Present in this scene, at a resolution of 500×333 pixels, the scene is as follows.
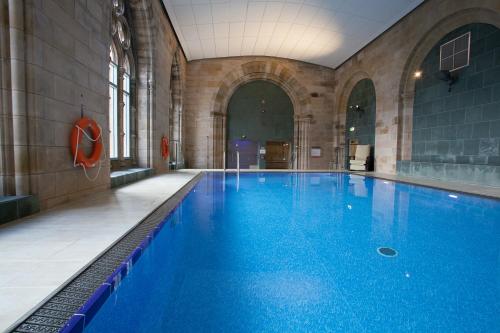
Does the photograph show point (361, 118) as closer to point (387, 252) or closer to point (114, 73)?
point (114, 73)

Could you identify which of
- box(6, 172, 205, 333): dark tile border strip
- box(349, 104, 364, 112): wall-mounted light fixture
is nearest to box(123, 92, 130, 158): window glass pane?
box(6, 172, 205, 333): dark tile border strip

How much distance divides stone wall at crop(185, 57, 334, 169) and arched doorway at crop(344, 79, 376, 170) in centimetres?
110

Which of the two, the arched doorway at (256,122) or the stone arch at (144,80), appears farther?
the arched doorway at (256,122)

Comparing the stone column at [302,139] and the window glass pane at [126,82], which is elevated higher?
the window glass pane at [126,82]

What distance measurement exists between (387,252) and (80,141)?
13.3 ft

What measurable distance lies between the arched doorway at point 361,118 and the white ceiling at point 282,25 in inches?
65.3

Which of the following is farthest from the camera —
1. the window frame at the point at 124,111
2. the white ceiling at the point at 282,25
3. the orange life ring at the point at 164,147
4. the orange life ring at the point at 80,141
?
the orange life ring at the point at 164,147

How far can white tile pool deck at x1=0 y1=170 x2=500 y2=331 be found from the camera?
52.9 inches

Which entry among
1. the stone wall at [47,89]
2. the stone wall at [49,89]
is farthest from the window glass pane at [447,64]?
the stone wall at [47,89]

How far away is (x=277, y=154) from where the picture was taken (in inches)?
530

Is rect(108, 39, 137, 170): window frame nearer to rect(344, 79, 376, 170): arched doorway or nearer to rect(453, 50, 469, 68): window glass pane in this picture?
rect(453, 50, 469, 68): window glass pane

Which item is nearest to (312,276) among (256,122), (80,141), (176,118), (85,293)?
(85,293)

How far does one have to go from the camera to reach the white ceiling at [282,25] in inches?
306

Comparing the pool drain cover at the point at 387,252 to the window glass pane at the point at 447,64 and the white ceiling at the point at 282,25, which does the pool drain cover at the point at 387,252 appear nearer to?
the window glass pane at the point at 447,64
